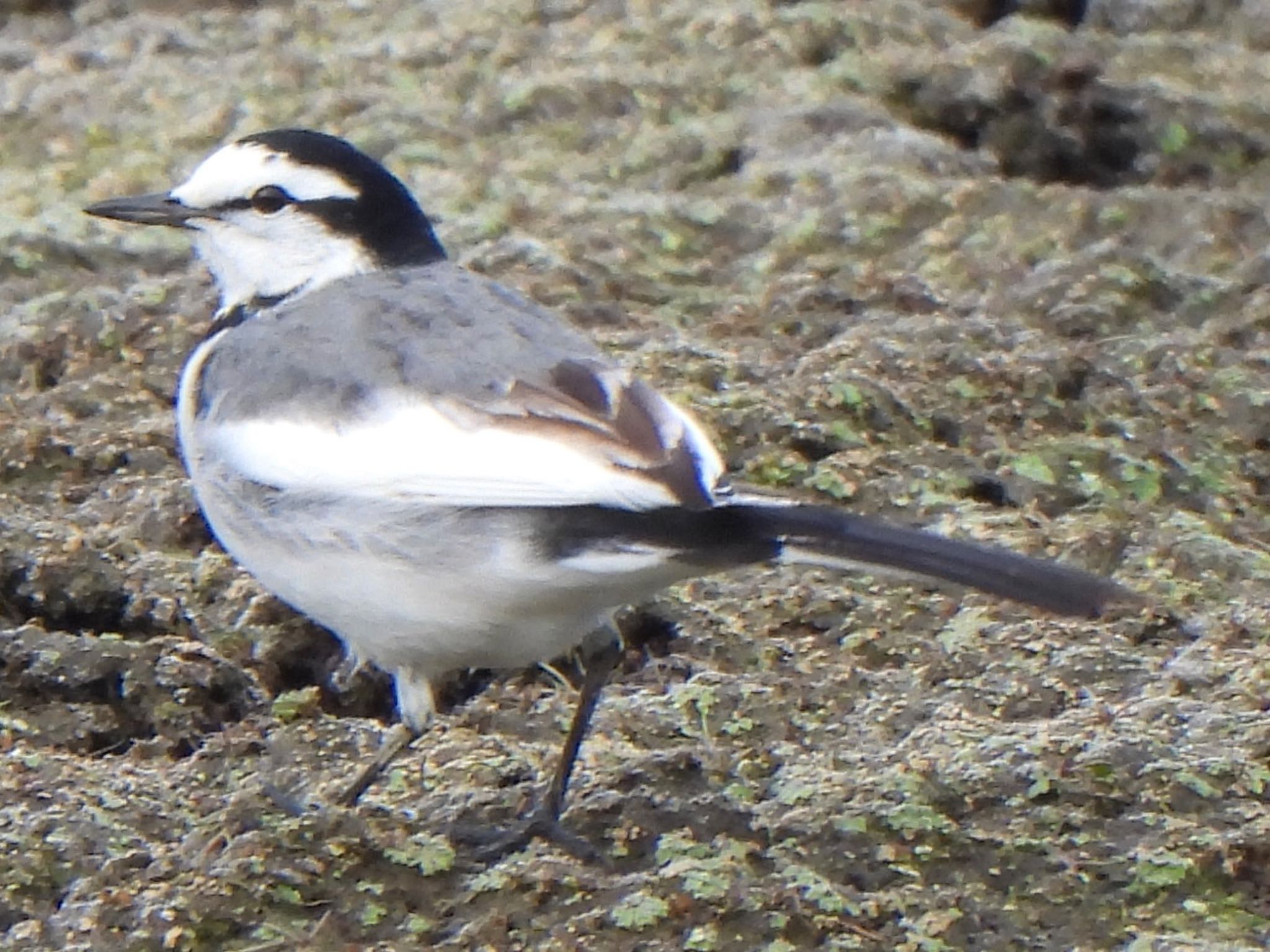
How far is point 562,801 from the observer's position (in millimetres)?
4219

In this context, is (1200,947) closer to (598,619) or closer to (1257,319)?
(598,619)

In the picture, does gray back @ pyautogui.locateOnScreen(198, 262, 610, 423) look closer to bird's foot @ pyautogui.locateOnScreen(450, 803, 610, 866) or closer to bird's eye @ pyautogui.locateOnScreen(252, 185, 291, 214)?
bird's eye @ pyautogui.locateOnScreen(252, 185, 291, 214)

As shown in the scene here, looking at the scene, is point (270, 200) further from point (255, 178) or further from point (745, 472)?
point (745, 472)

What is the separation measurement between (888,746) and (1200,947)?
2.80ft

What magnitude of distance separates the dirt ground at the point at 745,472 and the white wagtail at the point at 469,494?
0.39 metres

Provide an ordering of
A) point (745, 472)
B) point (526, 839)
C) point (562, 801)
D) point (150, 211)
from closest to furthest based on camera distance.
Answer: point (526, 839) < point (562, 801) < point (150, 211) < point (745, 472)

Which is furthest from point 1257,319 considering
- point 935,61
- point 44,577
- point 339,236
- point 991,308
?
point 44,577

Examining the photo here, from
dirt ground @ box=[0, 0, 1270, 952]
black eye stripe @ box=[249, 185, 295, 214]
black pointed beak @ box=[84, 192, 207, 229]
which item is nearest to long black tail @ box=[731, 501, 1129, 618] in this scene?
dirt ground @ box=[0, 0, 1270, 952]

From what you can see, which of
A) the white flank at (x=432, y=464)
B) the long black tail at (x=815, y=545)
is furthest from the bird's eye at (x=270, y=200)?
the long black tail at (x=815, y=545)

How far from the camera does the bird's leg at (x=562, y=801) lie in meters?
4.10

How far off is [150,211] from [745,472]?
164 cm

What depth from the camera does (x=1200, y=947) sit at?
12.5 feet

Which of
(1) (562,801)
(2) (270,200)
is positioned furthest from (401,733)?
(2) (270,200)

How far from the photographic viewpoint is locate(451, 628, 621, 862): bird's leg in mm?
4098
